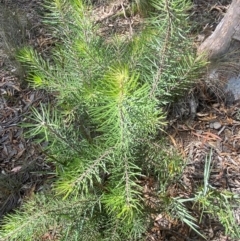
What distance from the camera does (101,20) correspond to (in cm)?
280

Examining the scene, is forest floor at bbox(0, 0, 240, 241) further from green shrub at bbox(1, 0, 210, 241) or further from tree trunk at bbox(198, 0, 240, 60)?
green shrub at bbox(1, 0, 210, 241)

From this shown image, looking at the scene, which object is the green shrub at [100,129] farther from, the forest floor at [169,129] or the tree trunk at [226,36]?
the tree trunk at [226,36]

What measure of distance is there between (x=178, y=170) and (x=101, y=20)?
1.55 meters

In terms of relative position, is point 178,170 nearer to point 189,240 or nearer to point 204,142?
point 189,240

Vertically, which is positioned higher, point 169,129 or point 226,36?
point 226,36

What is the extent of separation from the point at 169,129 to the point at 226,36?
59cm

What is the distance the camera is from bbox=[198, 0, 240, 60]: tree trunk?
2.12m

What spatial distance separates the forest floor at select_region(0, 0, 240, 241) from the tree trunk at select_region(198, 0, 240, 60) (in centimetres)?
11

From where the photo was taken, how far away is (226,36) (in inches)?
84.9

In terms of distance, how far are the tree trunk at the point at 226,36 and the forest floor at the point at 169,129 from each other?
0.37ft

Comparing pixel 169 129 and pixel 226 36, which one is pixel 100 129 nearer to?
pixel 169 129

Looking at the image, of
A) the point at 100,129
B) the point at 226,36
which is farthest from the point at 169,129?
the point at 100,129

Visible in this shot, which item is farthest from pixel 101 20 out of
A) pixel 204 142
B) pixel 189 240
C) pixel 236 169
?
pixel 189 240

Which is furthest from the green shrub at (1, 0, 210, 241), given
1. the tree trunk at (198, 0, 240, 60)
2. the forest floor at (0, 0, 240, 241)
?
the tree trunk at (198, 0, 240, 60)
